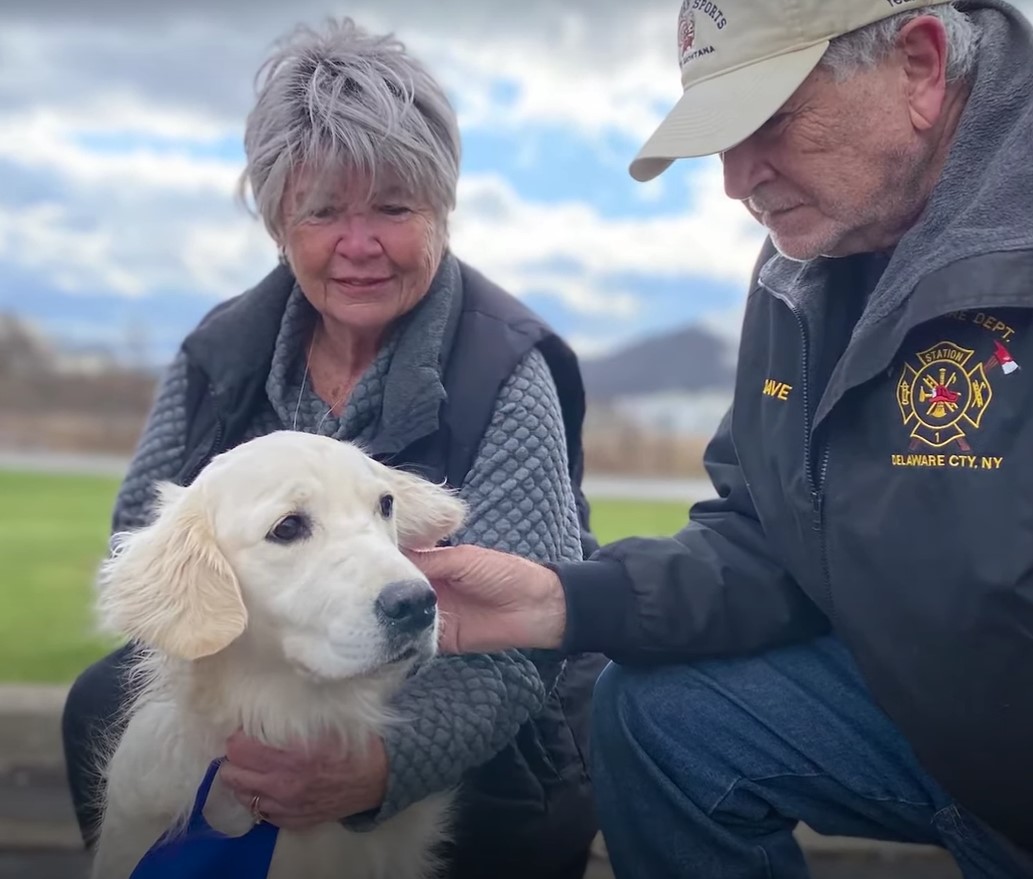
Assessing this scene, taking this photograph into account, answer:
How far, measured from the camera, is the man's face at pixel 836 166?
203 centimetres

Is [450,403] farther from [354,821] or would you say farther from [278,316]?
[354,821]

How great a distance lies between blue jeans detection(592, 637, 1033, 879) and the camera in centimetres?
218

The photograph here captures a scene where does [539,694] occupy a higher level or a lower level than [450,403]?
lower

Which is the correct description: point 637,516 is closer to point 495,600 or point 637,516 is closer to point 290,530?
point 495,600

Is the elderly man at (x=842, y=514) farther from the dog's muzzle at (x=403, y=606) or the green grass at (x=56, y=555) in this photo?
the green grass at (x=56, y=555)

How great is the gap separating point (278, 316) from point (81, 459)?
2.52m

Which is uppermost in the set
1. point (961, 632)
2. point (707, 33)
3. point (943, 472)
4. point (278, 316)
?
point (707, 33)

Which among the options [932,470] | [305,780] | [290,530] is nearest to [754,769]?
[932,470]

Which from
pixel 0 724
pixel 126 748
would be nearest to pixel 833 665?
pixel 126 748

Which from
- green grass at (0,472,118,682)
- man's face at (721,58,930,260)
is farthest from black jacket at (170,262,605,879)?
green grass at (0,472,118,682)

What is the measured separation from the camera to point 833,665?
227 cm

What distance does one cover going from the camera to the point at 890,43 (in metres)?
2.00

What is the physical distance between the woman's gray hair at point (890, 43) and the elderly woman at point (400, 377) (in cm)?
86

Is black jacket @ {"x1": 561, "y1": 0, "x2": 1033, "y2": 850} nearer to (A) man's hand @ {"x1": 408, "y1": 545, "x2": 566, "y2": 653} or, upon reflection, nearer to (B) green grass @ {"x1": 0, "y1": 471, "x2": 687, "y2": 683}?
(A) man's hand @ {"x1": 408, "y1": 545, "x2": 566, "y2": 653}
